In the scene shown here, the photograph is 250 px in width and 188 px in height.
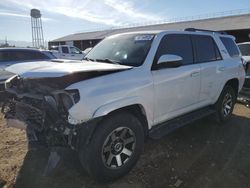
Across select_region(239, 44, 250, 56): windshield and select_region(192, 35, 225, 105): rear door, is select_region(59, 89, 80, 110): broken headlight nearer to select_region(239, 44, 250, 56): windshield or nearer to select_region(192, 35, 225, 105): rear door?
select_region(192, 35, 225, 105): rear door

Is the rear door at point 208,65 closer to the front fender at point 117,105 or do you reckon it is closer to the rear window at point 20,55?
the front fender at point 117,105

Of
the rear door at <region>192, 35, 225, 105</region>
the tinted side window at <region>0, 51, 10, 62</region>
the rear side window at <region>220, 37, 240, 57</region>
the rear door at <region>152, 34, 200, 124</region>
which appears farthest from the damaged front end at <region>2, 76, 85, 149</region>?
the tinted side window at <region>0, 51, 10, 62</region>

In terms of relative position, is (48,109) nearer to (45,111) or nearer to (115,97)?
(45,111)

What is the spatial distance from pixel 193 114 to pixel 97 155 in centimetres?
238

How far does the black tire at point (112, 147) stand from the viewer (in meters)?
3.15

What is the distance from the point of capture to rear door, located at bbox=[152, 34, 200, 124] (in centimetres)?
393

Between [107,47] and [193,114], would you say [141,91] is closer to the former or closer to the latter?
[107,47]

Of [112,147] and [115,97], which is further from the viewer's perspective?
[112,147]

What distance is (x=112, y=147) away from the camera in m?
3.41

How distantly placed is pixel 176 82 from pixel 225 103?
232 centimetres

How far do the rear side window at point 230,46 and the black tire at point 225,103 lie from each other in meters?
0.77

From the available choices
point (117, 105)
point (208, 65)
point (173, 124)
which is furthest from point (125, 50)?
point (208, 65)

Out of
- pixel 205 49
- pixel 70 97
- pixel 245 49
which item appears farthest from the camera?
pixel 245 49

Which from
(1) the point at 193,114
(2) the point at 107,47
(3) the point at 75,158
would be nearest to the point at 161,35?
(2) the point at 107,47
